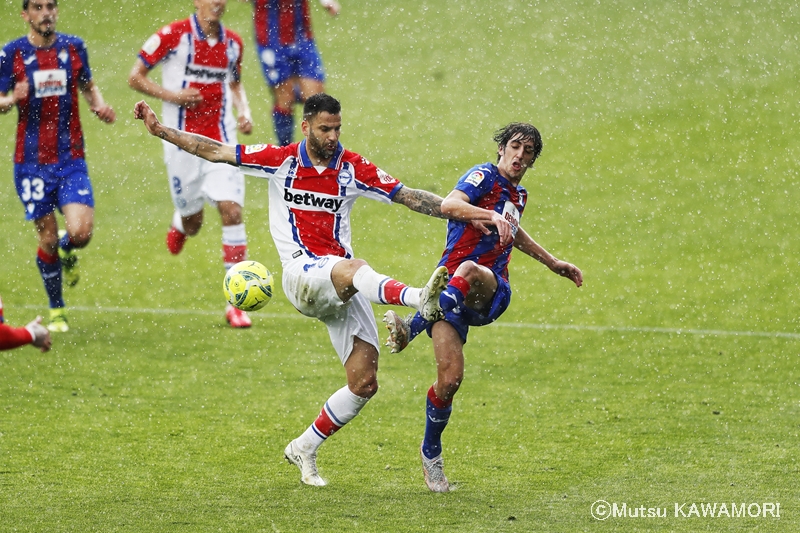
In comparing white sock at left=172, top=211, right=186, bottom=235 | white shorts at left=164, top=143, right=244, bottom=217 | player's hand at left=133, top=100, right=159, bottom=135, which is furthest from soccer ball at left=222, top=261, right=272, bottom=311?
white sock at left=172, top=211, right=186, bottom=235

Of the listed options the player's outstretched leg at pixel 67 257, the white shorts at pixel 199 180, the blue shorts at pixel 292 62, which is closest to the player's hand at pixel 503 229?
the white shorts at pixel 199 180

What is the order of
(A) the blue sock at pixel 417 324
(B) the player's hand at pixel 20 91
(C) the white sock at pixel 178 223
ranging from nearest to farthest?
(A) the blue sock at pixel 417 324 → (B) the player's hand at pixel 20 91 → (C) the white sock at pixel 178 223

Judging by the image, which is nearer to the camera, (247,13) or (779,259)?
(779,259)

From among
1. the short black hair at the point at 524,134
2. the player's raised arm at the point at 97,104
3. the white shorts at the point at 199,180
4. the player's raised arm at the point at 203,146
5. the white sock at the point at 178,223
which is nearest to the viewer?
the short black hair at the point at 524,134

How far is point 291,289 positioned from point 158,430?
178cm

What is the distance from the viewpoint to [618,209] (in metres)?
14.5

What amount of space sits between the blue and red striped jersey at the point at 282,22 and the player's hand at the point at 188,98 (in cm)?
412

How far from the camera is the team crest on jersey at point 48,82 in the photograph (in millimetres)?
9617

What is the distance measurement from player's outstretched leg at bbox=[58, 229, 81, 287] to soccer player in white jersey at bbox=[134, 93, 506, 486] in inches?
159

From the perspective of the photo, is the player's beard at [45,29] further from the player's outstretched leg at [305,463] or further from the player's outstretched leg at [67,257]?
the player's outstretched leg at [305,463]

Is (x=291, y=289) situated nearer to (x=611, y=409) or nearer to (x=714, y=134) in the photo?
(x=611, y=409)

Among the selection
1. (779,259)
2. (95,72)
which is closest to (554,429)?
(779,259)

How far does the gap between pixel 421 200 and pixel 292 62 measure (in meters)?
8.10

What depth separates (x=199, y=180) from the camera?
33.9 ft
